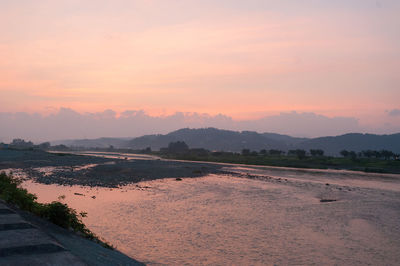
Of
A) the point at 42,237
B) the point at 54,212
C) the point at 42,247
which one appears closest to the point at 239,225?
the point at 54,212

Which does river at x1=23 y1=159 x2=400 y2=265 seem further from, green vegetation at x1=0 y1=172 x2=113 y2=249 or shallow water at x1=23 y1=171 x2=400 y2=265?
green vegetation at x1=0 y1=172 x2=113 y2=249

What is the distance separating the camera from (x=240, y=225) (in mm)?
25422

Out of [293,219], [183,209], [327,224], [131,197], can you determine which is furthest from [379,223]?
[131,197]

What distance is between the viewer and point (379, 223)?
2783cm

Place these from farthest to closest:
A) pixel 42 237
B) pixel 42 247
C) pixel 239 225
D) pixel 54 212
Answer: pixel 239 225
pixel 54 212
pixel 42 237
pixel 42 247

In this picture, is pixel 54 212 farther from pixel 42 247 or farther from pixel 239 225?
pixel 239 225

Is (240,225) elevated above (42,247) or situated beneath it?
situated beneath

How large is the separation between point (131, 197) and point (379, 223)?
79.2 feet

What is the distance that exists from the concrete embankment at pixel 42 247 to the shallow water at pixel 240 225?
323 cm

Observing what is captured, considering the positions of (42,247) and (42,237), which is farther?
(42,237)

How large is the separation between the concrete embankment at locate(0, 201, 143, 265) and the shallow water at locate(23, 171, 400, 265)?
127 inches

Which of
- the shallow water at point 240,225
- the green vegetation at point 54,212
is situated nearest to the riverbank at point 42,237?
the green vegetation at point 54,212

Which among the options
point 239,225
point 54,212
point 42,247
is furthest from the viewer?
point 239,225

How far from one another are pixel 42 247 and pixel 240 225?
16.8 meters
